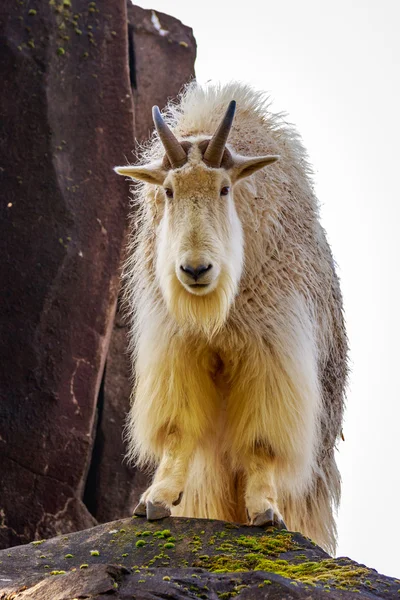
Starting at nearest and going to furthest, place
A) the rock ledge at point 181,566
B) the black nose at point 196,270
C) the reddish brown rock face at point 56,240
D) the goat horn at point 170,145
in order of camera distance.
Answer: the rock ledge at point 181,566, the black nose at point 196,270, the goat horn at point 170,145, the reddish brown rock face at point 56,240

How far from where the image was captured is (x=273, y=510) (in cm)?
547

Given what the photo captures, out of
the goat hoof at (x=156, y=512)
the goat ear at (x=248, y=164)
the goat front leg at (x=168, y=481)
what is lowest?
the goat hoof at (x=156, y=512)

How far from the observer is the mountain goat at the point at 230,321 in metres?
5.66

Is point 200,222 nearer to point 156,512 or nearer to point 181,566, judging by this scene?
point 156,512

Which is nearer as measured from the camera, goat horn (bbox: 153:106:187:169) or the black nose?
the black nose

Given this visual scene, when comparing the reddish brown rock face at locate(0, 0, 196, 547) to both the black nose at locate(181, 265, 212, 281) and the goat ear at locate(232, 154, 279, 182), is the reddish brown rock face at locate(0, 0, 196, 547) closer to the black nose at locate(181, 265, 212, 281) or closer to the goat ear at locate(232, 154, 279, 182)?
the goat ear at locate(232, 154, 279, 182)

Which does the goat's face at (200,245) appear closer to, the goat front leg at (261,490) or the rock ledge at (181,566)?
the goat front leg at (261,490)

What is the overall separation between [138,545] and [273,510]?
75 centimetres

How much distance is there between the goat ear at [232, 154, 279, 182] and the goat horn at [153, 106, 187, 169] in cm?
29

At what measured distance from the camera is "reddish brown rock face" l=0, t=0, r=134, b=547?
749 centimetres

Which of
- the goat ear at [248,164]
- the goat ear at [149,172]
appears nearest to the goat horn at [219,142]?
the goat ear at [248,164]

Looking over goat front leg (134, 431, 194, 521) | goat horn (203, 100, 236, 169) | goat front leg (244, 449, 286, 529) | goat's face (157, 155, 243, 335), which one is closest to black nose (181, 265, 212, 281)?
goat's face (157, 155, 243, 335)

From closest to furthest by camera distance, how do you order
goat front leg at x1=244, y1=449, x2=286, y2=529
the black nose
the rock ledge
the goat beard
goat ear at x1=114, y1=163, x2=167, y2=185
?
the rock ledge → the black nose → goat front leg at x1=244, y1=449, x2=286, y2=529 → the goat beard → goat ear at x1=114, y1=163, x2=167, y2=185

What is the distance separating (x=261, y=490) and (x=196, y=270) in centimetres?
126
